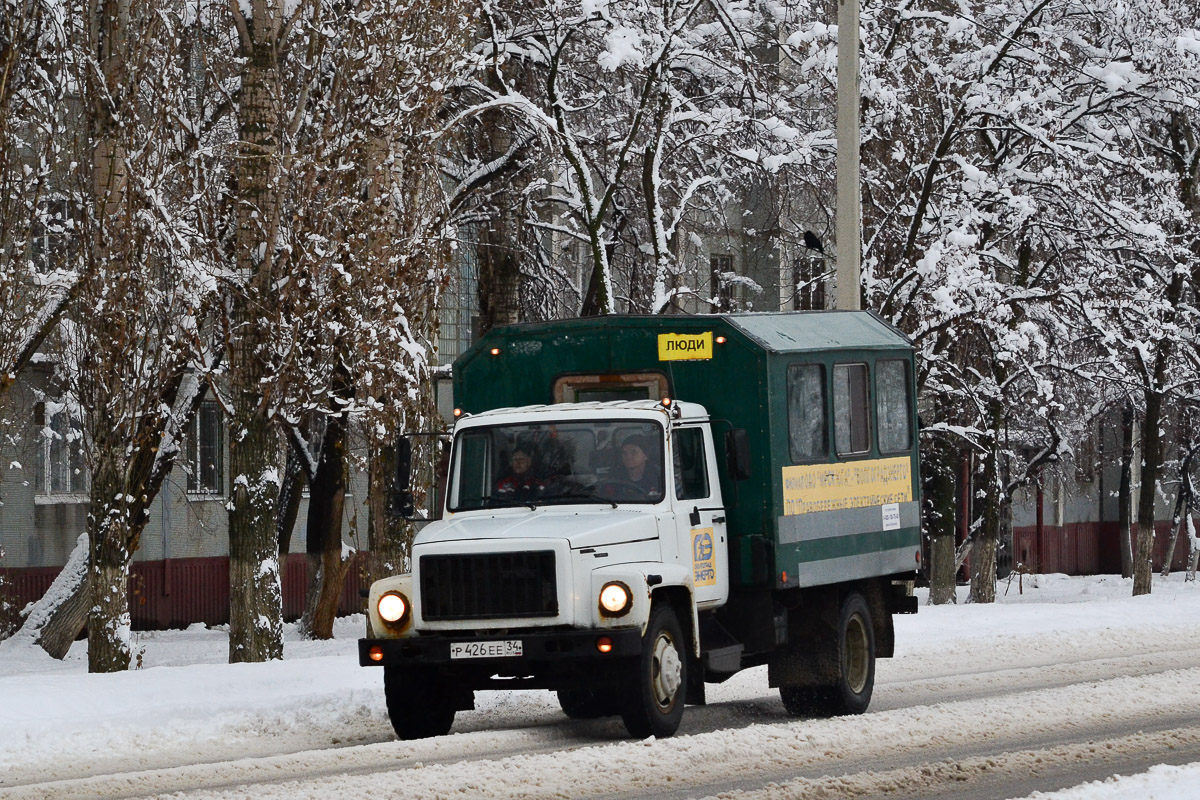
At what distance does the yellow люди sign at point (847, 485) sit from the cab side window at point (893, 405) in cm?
14

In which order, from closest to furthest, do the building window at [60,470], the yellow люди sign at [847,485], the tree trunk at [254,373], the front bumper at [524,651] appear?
the front bumper at [524,651] < the yellow люди sign at [847,485] < the tree trunk at [254,373] < the building window at [60,470]

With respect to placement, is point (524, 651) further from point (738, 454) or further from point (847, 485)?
point (847, 485)

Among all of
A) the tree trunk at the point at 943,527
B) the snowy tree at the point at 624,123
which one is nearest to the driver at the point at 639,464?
the snowy tree at the point at 624,123

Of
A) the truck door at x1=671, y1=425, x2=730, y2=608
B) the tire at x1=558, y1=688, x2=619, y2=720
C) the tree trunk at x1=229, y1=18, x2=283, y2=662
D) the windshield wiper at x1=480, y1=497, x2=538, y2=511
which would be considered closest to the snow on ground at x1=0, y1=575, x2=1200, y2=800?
the tire at x1=558, y1=688, x2=619, y2=720

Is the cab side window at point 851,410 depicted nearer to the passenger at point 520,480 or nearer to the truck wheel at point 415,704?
the passenger at point 520,480

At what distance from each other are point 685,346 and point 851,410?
1.74m

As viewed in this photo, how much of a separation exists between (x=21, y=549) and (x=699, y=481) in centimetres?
2068

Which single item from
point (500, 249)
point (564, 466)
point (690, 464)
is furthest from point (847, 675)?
point (500, 249)

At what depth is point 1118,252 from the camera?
1182 inches

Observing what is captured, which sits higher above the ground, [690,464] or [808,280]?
[808,280]

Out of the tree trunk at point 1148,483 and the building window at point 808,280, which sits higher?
the building window at point 808,280

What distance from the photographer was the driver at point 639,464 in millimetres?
13000

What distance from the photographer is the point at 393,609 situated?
12.5 meters

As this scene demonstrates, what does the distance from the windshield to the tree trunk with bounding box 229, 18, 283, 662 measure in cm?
580
